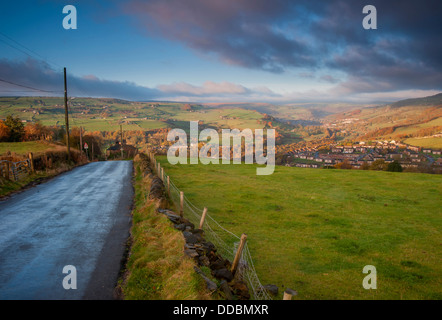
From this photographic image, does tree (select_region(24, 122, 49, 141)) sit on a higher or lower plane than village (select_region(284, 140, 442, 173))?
higher

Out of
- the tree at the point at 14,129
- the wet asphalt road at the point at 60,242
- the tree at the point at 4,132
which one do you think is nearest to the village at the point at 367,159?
the wet asphalt road at the point at 60,242

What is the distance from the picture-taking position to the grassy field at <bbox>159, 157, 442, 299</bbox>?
8789 millimetres

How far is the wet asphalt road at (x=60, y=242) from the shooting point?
6523mm

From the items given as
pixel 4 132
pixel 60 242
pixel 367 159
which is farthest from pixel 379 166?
pixel 4 132

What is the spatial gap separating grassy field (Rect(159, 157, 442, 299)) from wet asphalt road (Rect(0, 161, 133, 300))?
5.57 meters

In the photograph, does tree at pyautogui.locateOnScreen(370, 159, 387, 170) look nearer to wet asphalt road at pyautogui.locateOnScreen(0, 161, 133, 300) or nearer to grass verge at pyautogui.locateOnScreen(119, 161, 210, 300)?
wet asphalt road at pyautogui.locateOnScreen(0, 161, 133, 300)

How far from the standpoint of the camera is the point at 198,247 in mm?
8695

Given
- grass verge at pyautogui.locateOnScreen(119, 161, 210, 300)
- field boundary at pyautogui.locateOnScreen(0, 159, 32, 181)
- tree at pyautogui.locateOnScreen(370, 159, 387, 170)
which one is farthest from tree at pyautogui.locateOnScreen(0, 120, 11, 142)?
tree at pyautogui.locateOnScreen(370, 159, 387, 170)

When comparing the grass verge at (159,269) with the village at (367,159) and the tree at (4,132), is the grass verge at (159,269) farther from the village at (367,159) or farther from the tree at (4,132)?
the tree at (4,132)

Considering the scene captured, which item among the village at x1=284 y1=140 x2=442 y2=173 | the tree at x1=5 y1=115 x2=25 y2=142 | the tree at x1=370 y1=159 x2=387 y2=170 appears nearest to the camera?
the tree at x1=370 y1=159 x2=387 y2=170

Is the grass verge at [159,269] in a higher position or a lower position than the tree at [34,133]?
lower

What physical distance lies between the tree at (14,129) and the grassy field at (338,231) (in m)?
41.0

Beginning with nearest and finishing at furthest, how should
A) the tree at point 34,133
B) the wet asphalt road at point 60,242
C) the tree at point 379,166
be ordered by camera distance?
the wet asphalt road at point 60,242, the tree at point 379,166, the tree at point 34,133

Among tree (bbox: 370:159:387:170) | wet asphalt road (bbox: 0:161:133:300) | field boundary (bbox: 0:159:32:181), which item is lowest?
tree (bbox: 370:159:387:170)
